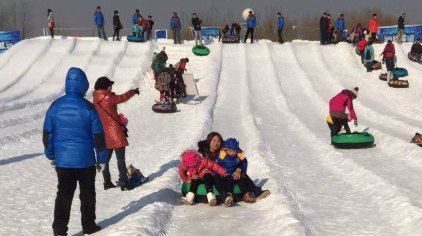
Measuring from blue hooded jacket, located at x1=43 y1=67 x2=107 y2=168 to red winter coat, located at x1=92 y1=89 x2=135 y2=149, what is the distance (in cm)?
181

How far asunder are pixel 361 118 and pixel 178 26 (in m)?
12.6

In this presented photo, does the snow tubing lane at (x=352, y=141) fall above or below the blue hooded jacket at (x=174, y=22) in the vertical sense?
below

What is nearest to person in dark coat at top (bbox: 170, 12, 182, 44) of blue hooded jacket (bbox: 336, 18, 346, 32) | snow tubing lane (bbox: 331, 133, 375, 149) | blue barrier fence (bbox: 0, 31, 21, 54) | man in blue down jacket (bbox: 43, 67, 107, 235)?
blue hooded jacket (bbox: 336, 18, 346, 32)

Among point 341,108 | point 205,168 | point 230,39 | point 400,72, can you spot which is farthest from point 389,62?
point 205,168

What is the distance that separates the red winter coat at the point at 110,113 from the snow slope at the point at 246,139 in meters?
0.69

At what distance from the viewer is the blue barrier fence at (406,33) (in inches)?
1016

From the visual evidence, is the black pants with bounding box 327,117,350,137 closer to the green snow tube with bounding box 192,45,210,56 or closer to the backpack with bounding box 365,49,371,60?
the backpack with bounding box 365,49,371,60

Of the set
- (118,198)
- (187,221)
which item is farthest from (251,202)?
(118,198)

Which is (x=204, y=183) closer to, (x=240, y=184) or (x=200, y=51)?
(x=240, y=184)

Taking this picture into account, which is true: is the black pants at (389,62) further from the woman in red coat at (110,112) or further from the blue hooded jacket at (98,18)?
the woman in red coat at (110,112)

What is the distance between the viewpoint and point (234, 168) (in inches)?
249

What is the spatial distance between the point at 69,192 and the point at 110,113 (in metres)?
2.05

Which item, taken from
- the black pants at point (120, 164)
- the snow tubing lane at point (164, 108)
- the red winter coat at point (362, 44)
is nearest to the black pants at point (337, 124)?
the black pants at point (120, 164)

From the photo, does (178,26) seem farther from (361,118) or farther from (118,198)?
(118,198)
